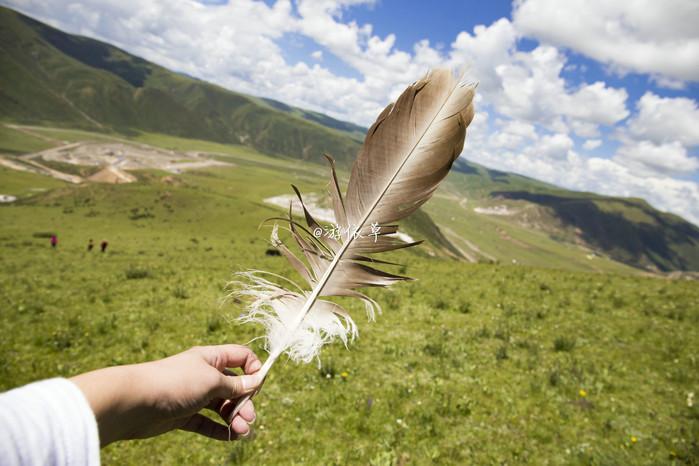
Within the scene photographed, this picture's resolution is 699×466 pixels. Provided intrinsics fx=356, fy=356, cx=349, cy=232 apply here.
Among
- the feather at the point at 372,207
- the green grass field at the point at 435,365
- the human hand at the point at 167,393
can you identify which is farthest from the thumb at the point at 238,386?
the green grass field at the point at 435,365

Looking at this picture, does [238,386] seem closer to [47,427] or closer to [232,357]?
[232,357]

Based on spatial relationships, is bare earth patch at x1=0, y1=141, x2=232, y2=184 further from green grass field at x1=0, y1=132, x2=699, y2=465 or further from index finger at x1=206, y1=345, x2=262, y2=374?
index finger at x1=206, y1=345, x2=262, y2=374

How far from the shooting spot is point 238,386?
2414 millimetres

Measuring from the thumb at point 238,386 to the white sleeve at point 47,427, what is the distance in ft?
2.98

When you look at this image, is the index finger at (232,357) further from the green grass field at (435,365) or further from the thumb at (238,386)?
the green grass field at (435,365)

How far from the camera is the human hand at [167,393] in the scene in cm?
172

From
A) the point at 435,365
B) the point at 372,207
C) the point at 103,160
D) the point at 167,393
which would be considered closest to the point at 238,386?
the point at 167,393

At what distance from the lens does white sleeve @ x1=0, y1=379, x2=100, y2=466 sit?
1.22 m

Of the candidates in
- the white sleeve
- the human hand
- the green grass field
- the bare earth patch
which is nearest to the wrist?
the human hand

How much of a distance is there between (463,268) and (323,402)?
14182 millimetres

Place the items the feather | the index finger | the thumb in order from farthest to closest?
the feather
the index finger
the thumb

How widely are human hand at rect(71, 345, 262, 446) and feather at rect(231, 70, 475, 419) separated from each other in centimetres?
40

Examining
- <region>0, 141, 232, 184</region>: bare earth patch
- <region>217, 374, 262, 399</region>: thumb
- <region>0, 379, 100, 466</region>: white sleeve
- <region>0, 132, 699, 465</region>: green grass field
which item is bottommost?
<region>0, 141, 232, 184</region>: bare earth patch

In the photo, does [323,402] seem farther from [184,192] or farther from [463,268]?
Result: [184,192]
